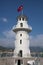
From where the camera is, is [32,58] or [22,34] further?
[22,34]

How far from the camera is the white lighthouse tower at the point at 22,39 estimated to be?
112 ft

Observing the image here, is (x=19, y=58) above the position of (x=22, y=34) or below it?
below

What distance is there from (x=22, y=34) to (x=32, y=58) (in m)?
6.12

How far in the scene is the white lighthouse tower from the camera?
3425 centimetres

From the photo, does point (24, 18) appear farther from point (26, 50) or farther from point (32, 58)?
point (32, 58)

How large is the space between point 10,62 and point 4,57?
1709 mm

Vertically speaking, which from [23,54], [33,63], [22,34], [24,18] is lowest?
[33,63]

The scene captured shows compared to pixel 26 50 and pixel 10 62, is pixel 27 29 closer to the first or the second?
pixel 26 50

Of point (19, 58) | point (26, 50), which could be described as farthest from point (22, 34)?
point (19, 58)

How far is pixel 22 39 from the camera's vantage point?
34.6 m

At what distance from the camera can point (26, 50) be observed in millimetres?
34406

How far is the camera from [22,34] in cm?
3478

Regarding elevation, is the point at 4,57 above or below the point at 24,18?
below

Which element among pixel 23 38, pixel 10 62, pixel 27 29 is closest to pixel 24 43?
pixel 23 38
